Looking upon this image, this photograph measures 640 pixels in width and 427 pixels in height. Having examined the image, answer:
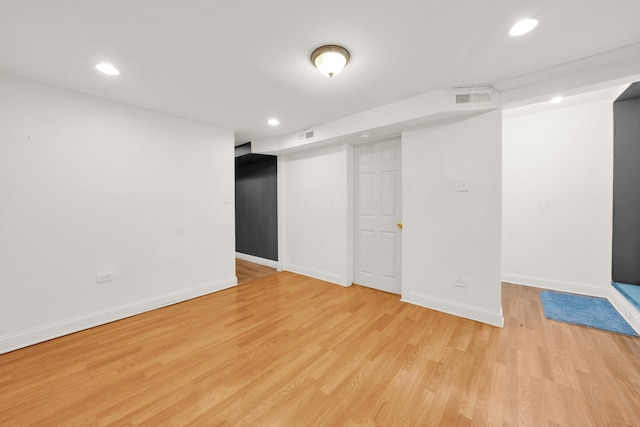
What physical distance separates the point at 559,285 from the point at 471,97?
3.14 metres

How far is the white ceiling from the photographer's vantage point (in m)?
1.47

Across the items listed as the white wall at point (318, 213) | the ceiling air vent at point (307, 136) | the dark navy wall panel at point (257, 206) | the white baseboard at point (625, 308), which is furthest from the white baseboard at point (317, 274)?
the white baseboard at point (625, 308)

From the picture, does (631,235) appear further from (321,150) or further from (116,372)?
(116,372)

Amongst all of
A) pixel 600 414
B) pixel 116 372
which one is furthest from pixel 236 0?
pixel 600 414

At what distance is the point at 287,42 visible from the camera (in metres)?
1.79

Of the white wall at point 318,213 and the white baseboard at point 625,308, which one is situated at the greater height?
the white wall at point 318,213

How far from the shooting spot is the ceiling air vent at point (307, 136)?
384 centimetres

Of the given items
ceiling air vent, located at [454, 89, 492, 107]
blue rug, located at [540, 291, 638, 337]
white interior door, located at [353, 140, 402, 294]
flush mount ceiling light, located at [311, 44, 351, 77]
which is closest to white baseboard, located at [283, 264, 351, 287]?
white interior door, located at [353, 140, 402, 294]

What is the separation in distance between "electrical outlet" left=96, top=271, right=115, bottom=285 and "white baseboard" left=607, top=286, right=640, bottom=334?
5626 mm

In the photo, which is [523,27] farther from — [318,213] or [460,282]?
[318,213]

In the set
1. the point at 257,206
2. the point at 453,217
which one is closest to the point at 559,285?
the point at 453,217

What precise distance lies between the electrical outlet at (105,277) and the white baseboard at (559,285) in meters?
5.60

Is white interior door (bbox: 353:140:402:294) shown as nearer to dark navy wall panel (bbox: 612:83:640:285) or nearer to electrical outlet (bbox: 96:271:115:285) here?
dark navy wall panel (bbox: 612:83:640:285)

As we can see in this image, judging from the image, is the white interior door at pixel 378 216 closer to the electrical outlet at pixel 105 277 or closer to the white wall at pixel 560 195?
the white wall at pixel 560 195
